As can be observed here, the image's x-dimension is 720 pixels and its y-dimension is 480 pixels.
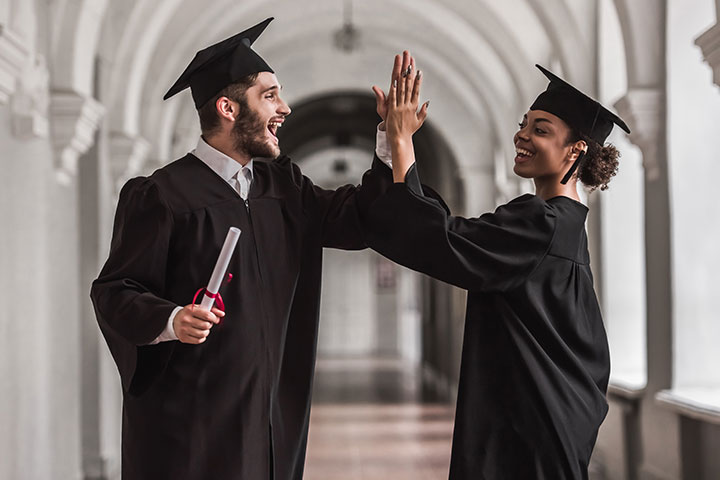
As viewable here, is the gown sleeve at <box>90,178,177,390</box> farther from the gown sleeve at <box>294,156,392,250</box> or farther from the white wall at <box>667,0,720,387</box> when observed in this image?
the white wall at <box>667,0,720,387</box>

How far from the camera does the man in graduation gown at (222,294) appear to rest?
2684 mm

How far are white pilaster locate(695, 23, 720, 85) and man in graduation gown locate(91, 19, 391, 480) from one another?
2.64 m

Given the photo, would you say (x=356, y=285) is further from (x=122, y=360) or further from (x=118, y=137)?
(x=122, y=360)

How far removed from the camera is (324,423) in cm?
1141

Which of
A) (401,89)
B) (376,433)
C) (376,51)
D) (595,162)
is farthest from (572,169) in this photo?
(376,51)

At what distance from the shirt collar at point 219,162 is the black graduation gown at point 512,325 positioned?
408 mm

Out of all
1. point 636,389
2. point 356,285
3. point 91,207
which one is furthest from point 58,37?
point 356,285

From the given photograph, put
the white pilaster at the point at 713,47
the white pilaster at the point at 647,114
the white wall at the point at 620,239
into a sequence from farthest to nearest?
the white wall at the point at 620,239 < the white pilaster at the point at 647,114 < the white pilaster at the point at 713,47

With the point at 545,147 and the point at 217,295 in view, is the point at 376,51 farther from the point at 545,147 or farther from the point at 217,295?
the point at 217,295

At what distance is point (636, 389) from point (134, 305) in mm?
5128

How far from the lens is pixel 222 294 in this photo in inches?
108

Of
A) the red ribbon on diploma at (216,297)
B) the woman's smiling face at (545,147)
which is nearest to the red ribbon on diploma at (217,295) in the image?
the red ribbon on diploma at (216,297)

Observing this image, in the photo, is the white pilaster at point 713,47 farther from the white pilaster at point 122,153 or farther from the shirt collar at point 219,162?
the white pilaster at point 122,153

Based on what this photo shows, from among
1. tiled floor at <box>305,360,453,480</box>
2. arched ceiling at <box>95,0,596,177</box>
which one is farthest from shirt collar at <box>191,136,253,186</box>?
arched ceiling at <box>95,0,596,177</box>
